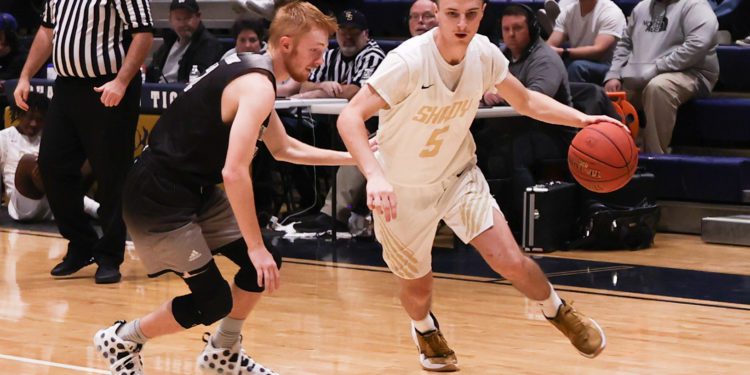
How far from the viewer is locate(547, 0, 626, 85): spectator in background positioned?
9742 mm

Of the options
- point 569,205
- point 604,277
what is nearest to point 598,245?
point 569,205

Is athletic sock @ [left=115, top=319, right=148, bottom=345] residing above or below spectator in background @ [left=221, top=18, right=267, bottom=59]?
above

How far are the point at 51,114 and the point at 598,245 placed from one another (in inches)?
144

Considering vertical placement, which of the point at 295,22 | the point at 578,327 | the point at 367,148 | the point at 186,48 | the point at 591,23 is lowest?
the point at 186,48

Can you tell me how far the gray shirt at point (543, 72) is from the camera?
827cm

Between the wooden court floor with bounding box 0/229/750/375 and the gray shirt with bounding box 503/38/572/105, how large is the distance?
1.25 metres

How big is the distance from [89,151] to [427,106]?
9.61ft

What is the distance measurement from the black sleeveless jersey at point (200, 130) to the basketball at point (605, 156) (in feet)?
4.66

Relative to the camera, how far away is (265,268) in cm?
416

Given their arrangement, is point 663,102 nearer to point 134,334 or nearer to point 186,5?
point 186,5

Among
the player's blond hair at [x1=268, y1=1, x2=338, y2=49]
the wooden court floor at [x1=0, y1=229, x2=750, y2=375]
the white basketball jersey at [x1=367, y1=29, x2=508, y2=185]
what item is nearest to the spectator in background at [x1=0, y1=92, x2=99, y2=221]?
the wooden court floor at [x1=0, y1=229, x2=750, y2=375]

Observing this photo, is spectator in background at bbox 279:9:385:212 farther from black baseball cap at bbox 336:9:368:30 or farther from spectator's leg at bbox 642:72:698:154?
spectator's leg at bbox 642:72:698:154

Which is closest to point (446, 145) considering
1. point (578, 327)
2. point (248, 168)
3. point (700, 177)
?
point (578, 327)

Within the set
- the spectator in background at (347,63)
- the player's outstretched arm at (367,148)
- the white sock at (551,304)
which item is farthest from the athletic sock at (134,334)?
the spectator in background at (347,63)
